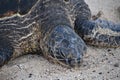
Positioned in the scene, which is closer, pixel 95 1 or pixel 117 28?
pixel 117 28

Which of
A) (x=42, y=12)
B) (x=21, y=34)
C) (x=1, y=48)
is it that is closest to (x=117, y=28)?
(x=42, y=12)

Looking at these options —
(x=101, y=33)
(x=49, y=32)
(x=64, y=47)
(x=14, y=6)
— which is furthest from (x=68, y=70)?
(x=14, y=6)

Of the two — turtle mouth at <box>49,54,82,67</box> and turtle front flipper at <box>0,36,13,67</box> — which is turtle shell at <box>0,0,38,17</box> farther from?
turtle mouth at <box>49,54,82,67</box>

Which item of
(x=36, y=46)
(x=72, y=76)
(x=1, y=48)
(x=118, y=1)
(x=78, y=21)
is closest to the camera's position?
(x=72, y=76)

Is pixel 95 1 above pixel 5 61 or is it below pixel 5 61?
above

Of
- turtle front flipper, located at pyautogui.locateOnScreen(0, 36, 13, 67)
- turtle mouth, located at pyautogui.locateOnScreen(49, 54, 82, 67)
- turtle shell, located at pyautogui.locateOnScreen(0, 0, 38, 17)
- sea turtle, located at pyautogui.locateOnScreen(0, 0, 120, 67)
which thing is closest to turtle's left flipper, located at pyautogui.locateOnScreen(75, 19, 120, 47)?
sea turtle, located at pyautogui.locateOnScreen(0, 0, 120, 67)

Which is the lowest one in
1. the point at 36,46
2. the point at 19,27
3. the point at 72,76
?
the point at 72,76

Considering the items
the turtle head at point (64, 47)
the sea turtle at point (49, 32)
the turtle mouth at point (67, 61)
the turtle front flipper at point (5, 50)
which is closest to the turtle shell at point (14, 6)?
the sea turtle at point (49, 32)

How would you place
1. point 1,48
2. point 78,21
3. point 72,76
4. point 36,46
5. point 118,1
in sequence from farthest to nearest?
point 118,1 → point 78,21 → point 36,46 → point 1,48 → point 72,76

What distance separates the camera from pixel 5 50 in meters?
3.11

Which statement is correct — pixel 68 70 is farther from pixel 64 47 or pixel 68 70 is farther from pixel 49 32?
pixel 49 32

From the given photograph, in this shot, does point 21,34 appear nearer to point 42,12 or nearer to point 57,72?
point 42,12

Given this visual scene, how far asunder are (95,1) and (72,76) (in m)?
2.05

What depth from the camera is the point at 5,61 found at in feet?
9.98
